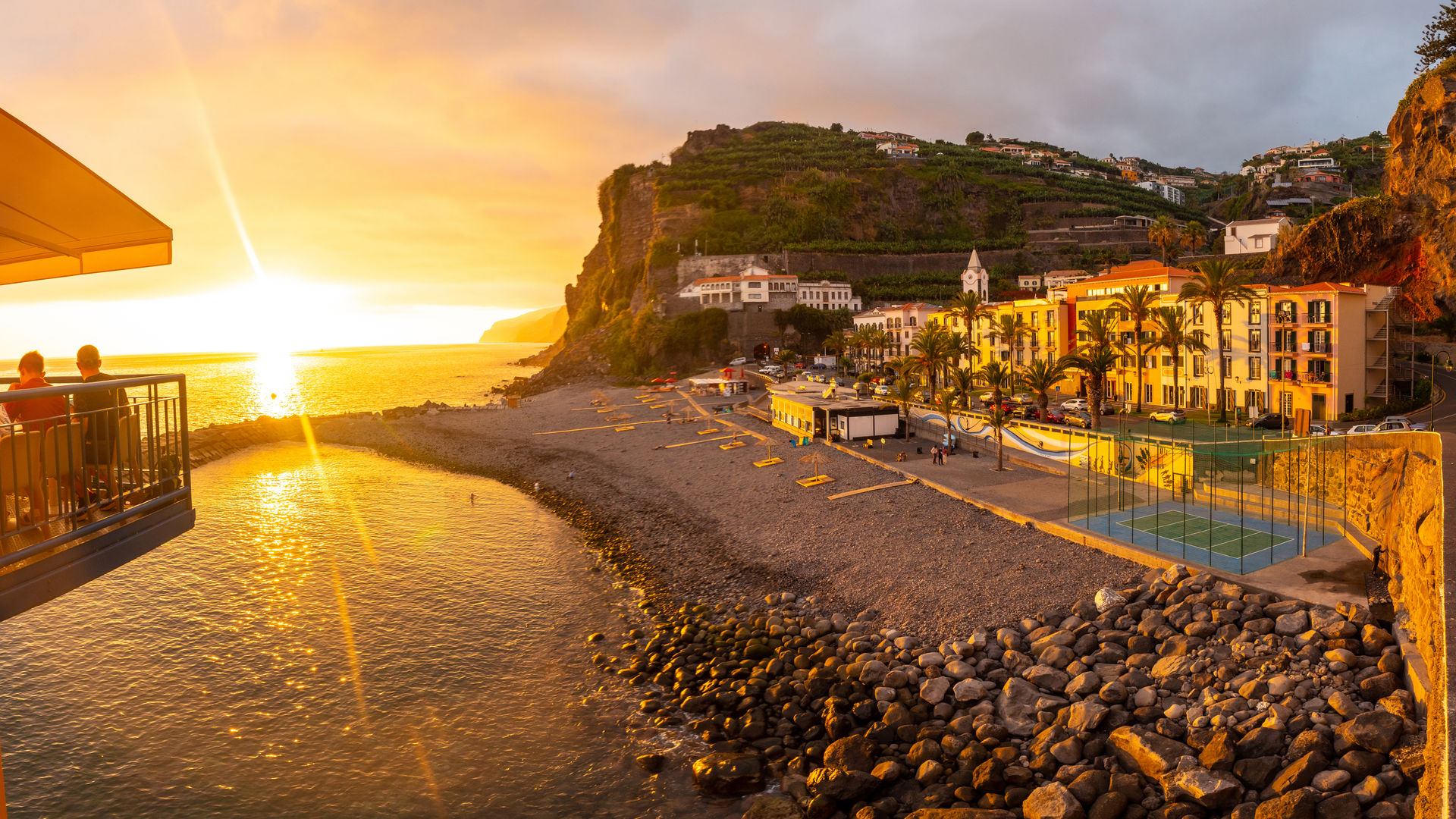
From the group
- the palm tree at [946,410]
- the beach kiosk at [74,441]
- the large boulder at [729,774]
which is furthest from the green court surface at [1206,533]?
the beach kiosk at [74,441]

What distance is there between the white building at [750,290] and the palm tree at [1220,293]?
57.8 metres

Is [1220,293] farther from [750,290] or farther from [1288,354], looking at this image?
[750,290]

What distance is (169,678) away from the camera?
65.9ft

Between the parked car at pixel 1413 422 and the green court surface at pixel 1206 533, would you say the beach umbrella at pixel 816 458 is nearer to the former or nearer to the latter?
the green court surface at pixel 1206 533

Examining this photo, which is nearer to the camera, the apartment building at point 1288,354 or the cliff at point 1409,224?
the apartment building at point 1288,354

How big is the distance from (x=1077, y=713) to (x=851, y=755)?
452 centimetres

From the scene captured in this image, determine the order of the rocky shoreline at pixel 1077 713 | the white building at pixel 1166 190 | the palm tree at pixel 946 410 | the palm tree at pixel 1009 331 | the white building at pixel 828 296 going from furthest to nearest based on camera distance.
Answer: the white building at pixel 1166 190 → the white building at pixel 828 296 → the palm tree at pixel 1009 331 → the palm tree at pixel 946 410 → the rocky shoreline at pixel 1077 713

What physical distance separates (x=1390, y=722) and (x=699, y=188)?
118125 mm

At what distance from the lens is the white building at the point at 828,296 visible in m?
102

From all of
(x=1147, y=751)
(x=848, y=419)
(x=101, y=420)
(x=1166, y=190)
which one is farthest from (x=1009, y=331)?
(x=1166, y=190)

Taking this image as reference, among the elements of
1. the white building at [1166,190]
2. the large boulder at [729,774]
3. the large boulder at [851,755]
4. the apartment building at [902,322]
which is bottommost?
the large boulder at [729,774]

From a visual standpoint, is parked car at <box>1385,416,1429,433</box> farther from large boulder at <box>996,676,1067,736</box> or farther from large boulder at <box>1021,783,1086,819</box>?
large boulder at <box>1021,783,1086,819</box>

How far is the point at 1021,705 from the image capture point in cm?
1566

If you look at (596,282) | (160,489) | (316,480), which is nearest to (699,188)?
(596,282)
